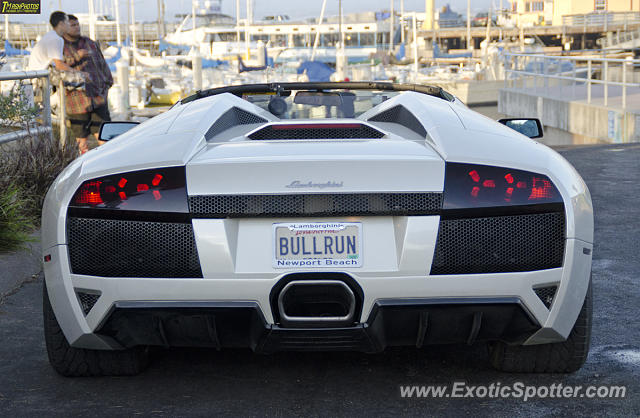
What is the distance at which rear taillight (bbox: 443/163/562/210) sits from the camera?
11.0 ft

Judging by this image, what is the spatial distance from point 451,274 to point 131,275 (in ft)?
3.57

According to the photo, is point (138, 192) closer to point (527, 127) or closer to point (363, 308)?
point (363, 308)

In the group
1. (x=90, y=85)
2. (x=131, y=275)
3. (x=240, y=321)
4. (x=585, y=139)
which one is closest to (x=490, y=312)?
(x=240, y=321)

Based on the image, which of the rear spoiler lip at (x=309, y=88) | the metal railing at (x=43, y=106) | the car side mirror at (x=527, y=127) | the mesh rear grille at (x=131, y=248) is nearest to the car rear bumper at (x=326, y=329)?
the mesh rear grille at (x=131, y=248)

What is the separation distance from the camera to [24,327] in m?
4.79

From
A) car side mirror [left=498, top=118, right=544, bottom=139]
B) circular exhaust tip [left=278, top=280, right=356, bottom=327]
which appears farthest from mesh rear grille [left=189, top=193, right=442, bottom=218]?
car side mirror [left=498, top=118, right=544, bottom=139]

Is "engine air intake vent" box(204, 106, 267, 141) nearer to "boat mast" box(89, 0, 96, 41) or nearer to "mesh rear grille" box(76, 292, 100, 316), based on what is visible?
"mesh rear grille" box(76, 292, 100, 316)

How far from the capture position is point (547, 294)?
11.4 ft

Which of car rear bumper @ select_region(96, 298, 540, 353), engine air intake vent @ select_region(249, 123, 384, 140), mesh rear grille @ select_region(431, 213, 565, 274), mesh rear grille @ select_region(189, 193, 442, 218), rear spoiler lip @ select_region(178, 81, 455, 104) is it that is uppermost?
rear spoiler lip @ select_region(178, 81, 455, 104)

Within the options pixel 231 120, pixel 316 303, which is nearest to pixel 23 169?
pixel 231 120

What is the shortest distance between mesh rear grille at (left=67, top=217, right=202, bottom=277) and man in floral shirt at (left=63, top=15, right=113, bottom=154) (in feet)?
24.7

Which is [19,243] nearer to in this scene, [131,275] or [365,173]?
[131,275]

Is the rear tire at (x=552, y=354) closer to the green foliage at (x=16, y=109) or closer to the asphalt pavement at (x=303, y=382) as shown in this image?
the asphalt pavement at (x=303, y=382)

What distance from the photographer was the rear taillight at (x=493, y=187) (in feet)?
11.0
